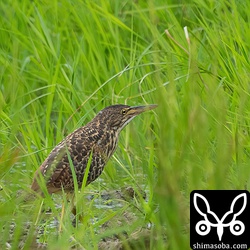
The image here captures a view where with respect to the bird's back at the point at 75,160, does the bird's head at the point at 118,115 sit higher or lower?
higher

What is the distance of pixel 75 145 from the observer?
6344 mm

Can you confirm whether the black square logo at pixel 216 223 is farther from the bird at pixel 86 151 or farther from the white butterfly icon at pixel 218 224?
the bird at pixel 86 151

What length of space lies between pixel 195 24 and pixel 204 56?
28.8 inches

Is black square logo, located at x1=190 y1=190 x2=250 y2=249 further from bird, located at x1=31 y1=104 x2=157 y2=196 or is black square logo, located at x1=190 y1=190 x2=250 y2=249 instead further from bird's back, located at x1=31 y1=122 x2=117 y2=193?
bird's back, located at x1=31 y1=122 x2=117 y2=193

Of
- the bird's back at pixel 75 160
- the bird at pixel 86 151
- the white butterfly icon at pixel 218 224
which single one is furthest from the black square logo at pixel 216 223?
the bird's back at pixel 75 160

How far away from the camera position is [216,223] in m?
4.51

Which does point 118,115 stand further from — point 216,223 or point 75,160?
point 216,223

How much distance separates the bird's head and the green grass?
0.26 feet

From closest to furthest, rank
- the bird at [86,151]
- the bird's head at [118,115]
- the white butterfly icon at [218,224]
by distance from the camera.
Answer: the white butterfly icon at [218,224]
the bird at [86,151]
the bird's head at [118,115]

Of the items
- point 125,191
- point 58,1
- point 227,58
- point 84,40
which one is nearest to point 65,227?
point 125,191

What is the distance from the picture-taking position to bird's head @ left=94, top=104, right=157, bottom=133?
6.84 metres

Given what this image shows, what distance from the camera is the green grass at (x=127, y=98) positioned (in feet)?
14.4

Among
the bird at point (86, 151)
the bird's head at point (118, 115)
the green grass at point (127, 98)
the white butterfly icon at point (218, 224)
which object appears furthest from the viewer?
the bird's head at point (118, 115)

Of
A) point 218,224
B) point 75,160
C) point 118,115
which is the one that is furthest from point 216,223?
point 118,115
